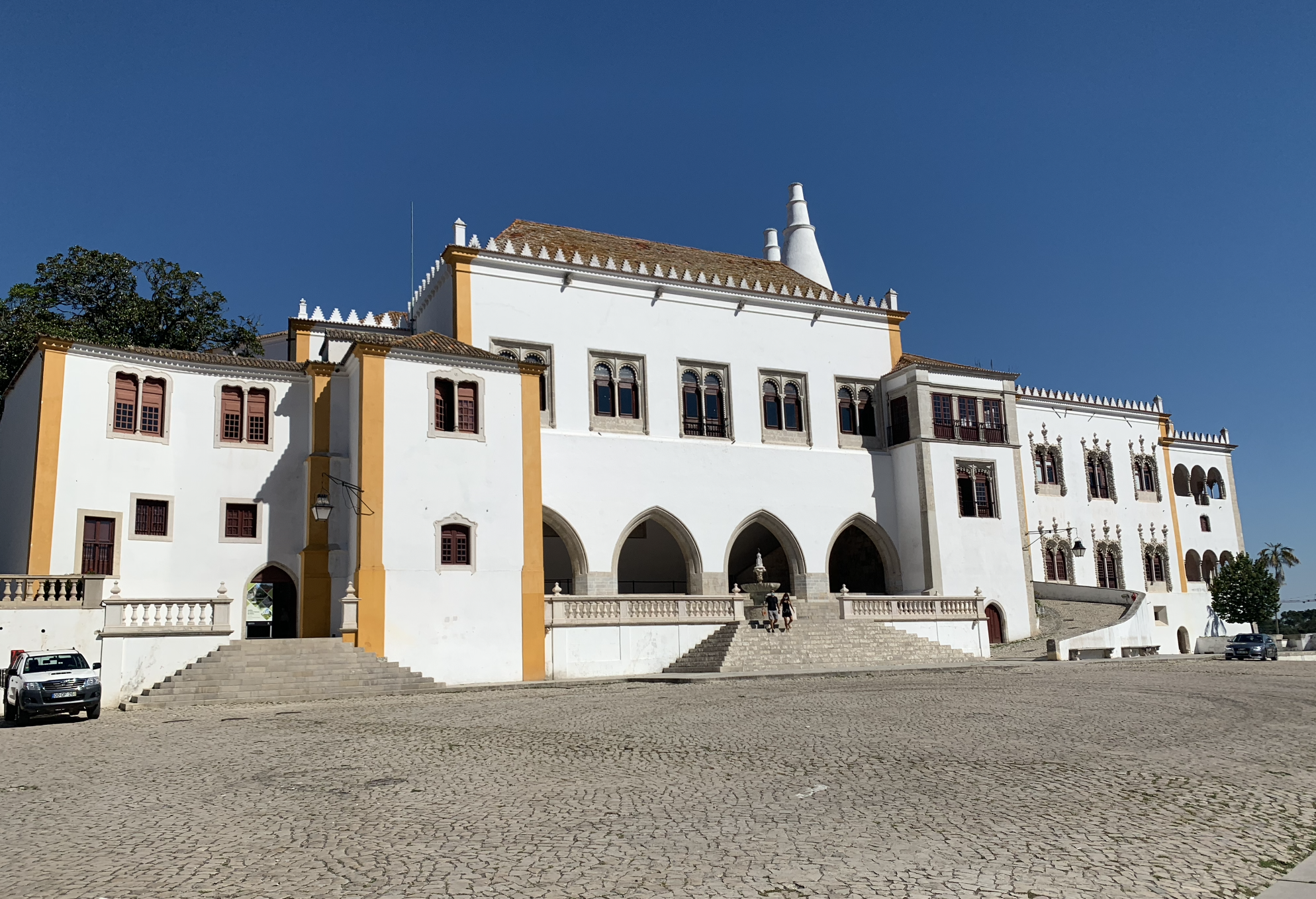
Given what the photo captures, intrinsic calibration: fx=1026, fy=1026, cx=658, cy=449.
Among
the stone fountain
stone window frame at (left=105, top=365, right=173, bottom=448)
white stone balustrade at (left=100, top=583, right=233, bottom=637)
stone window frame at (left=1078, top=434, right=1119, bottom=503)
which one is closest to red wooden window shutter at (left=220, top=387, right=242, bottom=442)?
stone window frame at (left=105, top=365, right=173, bottom=448)

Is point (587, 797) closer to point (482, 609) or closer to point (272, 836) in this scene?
A: point (272, 836)

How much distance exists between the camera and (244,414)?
2469cm

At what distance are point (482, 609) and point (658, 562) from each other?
12279 mm

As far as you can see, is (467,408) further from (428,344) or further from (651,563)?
(651,563)

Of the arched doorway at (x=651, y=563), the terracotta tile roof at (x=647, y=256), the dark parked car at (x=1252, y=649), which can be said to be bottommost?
the dark parked car at (x=1252, y=649)

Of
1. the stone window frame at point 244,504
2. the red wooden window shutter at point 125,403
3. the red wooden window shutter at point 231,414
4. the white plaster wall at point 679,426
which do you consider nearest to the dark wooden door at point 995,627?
the white plaster wall at point 679,426

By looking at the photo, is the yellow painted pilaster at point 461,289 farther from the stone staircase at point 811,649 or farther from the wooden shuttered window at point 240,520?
the stone staircase at point 811,649

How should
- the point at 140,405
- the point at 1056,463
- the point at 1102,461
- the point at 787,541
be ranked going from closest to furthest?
the point at 140,405 → the point at 787,541 → the point at 1056,463 → the point at 1102,461

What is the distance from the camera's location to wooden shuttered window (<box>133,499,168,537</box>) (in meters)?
23.1

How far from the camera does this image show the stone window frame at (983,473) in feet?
107

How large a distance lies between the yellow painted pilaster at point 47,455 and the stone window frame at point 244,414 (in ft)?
10.4

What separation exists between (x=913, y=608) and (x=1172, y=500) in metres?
20.5

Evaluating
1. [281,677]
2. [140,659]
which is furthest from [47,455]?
[281,677]

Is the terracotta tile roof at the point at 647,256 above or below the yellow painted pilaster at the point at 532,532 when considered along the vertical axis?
above
